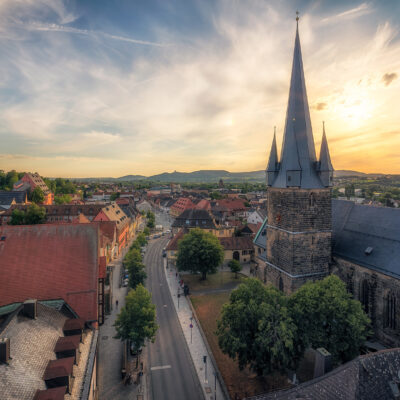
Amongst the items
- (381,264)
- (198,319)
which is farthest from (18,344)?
(381,264)

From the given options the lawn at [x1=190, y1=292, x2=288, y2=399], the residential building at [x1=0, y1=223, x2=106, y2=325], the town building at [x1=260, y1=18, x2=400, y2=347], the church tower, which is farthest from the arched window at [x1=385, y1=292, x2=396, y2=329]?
the residential building at [x1=0, y1=223, x2=106, y2=325]

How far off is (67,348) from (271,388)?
16874 millimetres

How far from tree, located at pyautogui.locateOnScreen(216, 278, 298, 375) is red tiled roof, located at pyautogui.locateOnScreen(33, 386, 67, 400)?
11724mm

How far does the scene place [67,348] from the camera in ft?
60.0

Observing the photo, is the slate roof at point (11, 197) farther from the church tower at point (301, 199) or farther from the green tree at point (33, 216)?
the church tower at point (301, 199)

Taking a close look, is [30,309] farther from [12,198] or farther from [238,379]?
[12,198]

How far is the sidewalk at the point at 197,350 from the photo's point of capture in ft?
75.9

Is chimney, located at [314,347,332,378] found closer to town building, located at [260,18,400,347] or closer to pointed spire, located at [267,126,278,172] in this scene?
town building, located at [260,18,400,347]

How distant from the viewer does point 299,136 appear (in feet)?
97.1

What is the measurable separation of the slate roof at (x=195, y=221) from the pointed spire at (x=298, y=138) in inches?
1687

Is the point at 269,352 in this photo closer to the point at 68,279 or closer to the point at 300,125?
the point at 68,279

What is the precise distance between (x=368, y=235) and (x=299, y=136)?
13171 millimetres

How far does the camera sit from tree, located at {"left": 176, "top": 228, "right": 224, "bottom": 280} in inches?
1799

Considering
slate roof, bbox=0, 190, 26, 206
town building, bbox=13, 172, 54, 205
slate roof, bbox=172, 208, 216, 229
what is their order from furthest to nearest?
town building, bbox=13, 172, 54, 205 < slate roof, bbox=0, 190, 26, 206 < slate roof, bbox=172, 208, 216, 229
